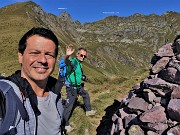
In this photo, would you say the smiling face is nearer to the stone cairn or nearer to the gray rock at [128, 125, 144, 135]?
the stone cairn

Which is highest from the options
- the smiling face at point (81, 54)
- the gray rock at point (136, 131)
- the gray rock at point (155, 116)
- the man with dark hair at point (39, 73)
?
the smiling face at point (81, 54)

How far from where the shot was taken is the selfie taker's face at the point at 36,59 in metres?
3.94

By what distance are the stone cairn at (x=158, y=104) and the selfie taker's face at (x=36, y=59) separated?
21.2 ft

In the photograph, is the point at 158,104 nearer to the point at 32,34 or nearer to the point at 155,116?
the point at 155,116

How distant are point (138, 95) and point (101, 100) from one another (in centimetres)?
685

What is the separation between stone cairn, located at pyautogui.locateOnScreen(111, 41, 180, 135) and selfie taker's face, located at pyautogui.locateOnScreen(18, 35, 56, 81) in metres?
6.47

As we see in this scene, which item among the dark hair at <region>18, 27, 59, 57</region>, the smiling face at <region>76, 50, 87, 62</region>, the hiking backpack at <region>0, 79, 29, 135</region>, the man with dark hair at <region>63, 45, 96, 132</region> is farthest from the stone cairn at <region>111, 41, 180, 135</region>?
the hiking backpack at <region>0, 79, 29, 135</region>

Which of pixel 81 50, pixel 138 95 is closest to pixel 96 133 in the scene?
pixel 138 95

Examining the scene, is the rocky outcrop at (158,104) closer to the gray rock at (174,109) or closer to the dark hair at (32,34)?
the gray rock at (174,109)

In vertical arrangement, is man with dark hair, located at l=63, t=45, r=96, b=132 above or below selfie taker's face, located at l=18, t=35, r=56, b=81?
above

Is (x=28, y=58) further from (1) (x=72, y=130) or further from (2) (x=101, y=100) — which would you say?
(2) (x=101, y=100)

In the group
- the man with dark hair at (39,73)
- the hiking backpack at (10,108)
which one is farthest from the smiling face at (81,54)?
the hiking backpack at (10,108)

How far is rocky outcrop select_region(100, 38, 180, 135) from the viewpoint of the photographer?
9648 millimetres

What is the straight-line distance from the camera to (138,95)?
477 inches
